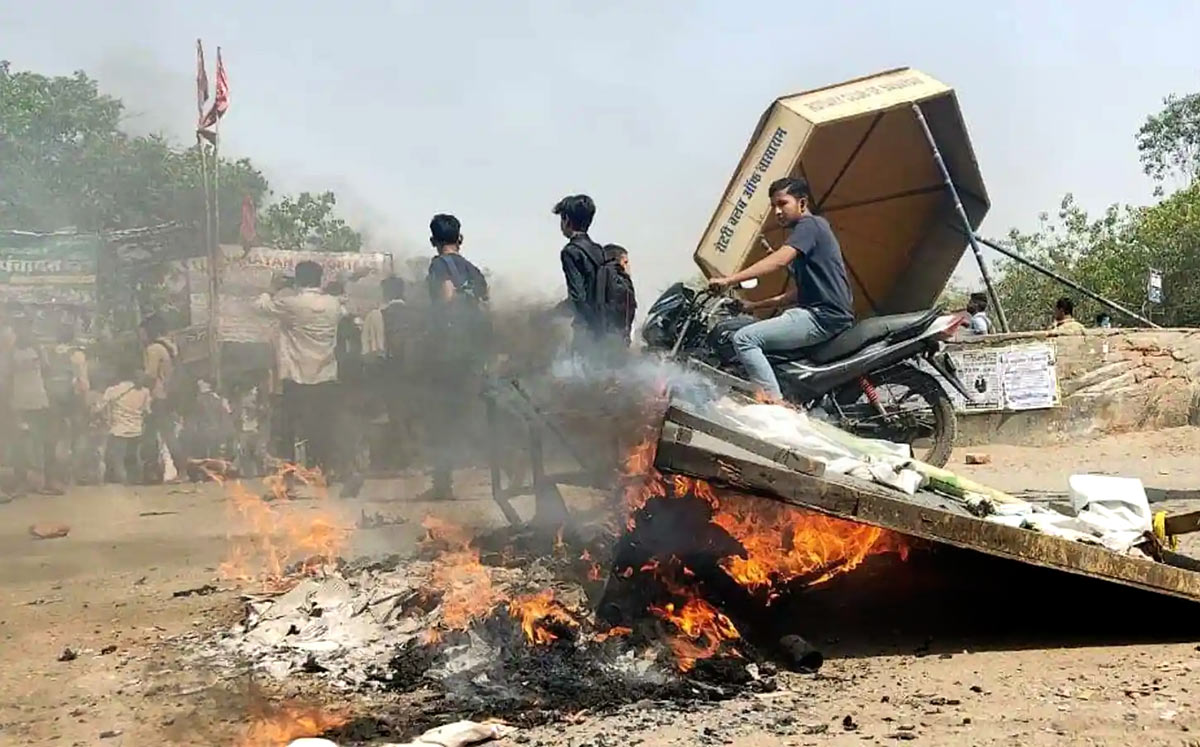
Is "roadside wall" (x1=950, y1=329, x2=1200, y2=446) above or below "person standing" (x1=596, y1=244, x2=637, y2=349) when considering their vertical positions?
below

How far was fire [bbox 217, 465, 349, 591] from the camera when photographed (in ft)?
20.1

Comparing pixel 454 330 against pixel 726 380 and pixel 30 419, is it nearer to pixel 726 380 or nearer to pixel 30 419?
pixel 726 380

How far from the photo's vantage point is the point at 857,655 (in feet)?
14.3

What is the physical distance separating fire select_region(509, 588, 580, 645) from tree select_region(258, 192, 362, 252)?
793 inches

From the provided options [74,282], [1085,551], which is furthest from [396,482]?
[74,282]

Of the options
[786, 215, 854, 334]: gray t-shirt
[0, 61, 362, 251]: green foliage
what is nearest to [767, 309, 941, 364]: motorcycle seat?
[786, 215, 854, 334]: gray t-shirt

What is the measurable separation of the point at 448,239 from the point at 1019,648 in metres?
5.04

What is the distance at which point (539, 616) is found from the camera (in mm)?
4453

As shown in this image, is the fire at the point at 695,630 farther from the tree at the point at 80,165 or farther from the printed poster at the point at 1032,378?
the tree at the point at 80,165

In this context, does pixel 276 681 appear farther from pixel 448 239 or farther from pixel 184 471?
pixel 184 471

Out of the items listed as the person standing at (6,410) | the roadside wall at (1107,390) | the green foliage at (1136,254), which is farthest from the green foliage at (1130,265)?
the person standing at (6,410)

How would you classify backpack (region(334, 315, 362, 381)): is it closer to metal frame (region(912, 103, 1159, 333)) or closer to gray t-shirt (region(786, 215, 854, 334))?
gray t-shirt (region(786, 215, 854, 334))

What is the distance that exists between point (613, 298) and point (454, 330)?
4.21ft

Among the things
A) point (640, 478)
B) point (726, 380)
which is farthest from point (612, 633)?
point (726, 380)
